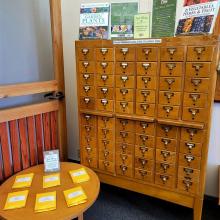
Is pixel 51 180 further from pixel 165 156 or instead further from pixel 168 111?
pixel 168 111

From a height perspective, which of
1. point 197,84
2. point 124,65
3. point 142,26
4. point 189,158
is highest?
point 142,26

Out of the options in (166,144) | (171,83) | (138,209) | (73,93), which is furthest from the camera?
(73,93)

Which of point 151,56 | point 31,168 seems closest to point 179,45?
point 151,56

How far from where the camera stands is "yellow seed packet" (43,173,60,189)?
147cm

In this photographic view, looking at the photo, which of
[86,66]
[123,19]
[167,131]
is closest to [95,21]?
[123,19]

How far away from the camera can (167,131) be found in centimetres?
144

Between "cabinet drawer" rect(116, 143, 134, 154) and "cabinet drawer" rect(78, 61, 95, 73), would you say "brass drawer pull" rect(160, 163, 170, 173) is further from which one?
"cabinet drawer" rect(78, 61, 95, 73)

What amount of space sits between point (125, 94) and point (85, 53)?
45 cm

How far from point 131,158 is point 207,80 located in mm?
782

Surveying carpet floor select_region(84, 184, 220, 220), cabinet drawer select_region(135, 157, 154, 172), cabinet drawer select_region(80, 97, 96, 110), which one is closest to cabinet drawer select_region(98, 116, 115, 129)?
cabinet drawer select_region(80, 97, 96, 110)

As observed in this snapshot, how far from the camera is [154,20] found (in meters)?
1.49

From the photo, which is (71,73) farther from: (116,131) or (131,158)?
(131,158)

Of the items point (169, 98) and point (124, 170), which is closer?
point (169, 98)

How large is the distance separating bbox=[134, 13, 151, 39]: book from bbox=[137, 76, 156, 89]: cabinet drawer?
0.99 ft
